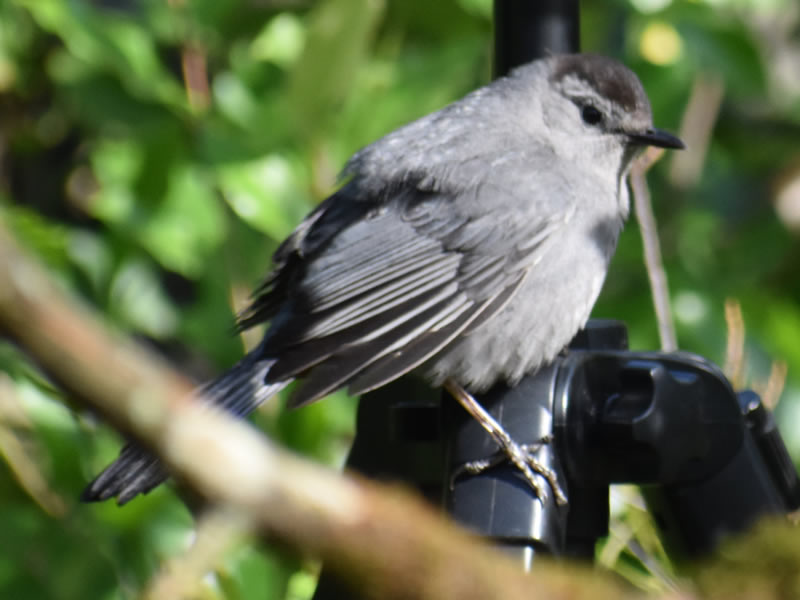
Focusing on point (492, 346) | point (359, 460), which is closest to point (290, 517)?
point (359, 460)

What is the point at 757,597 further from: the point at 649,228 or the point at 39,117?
the point at 39,117

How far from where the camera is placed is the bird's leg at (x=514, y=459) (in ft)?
6.15

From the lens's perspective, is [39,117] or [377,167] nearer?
[377,167]

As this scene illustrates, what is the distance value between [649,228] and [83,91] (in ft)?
6.01

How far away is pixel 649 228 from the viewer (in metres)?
2.40

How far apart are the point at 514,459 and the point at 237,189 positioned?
129cm

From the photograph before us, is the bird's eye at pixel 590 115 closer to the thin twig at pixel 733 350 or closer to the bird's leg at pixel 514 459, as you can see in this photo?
the thin twig at pixel 733 350

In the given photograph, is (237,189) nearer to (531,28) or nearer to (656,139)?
(531,28)

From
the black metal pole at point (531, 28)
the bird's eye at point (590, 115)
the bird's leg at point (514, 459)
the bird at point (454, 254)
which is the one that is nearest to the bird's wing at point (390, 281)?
the bird at point (454, 254)

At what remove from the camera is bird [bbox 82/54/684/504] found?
2354mm

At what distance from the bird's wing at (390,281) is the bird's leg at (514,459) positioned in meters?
0.23

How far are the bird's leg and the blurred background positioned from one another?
1.80 feet

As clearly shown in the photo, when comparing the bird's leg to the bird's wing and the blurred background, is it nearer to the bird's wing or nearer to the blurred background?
the bird's wing

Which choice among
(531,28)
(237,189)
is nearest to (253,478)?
(531,28)
